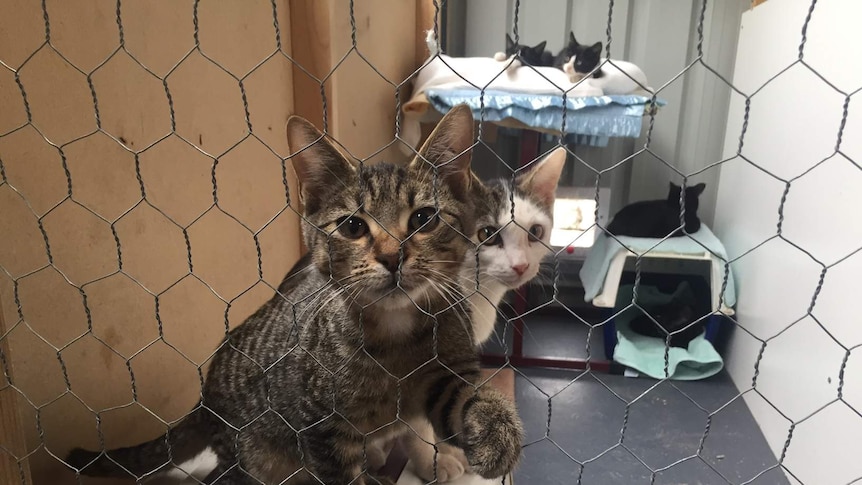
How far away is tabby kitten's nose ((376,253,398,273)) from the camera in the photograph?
29.3 inches

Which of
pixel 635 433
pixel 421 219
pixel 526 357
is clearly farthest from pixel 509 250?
pixel 526 357

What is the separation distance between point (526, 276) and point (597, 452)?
2.15 feet

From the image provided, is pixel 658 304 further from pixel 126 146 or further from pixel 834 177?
pixel 126 146

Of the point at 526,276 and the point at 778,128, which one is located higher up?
the point at 778,128

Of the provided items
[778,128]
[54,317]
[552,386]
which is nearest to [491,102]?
[778,128]

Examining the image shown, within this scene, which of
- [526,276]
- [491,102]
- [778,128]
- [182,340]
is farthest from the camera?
[491,102]

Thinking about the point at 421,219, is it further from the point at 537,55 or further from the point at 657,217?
the point at 537,55

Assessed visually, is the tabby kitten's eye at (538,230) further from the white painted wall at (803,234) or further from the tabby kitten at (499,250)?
the white painted wall at (803,234)

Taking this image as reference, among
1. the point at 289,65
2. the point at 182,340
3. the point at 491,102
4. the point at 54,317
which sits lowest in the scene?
the point at 182,340

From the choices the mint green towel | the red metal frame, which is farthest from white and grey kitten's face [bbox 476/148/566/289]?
the mint green towel

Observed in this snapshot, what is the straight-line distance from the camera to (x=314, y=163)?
784mm

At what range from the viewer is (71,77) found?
81 cm

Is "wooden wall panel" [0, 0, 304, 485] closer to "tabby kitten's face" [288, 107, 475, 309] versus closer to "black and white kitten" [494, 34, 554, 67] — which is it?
"tabby kitten's face" [288, 107, 475, 309]

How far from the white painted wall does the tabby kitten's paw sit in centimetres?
48
